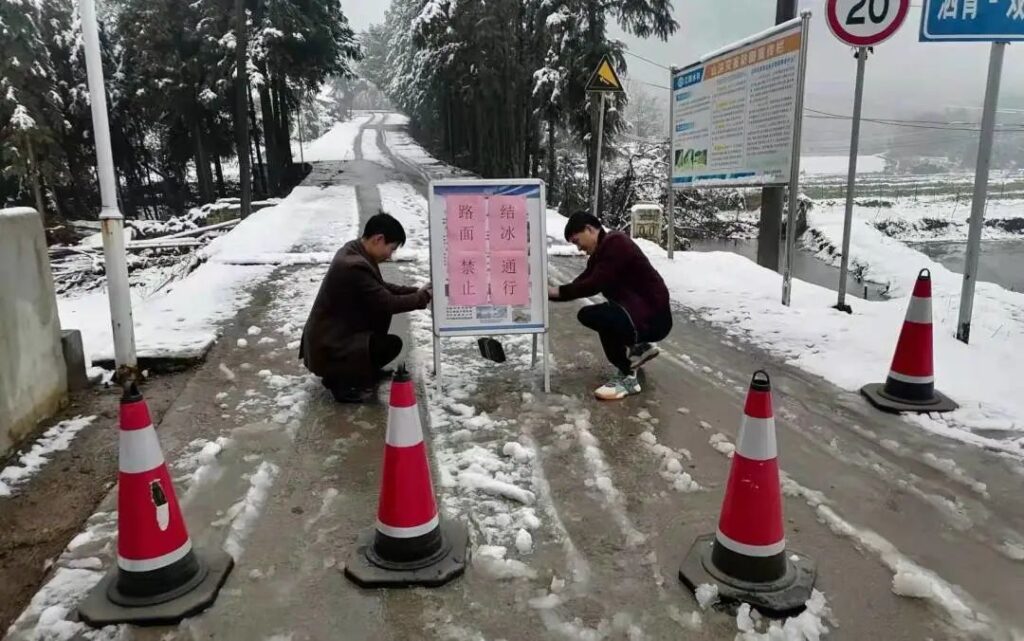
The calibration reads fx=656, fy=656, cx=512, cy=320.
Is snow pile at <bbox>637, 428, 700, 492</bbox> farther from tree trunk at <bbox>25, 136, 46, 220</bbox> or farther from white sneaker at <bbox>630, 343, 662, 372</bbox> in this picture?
tree trunk at <bbox>25, 136, 46, 220</bbox>

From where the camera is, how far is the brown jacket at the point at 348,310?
181 inches

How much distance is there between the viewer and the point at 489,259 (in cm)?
479

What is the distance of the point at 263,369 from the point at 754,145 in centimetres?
597

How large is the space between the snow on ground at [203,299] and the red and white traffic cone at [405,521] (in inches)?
134

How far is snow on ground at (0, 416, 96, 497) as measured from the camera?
365 cm

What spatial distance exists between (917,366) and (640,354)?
192 centimetres

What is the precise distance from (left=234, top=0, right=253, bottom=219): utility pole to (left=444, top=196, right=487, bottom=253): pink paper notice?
54.0ft

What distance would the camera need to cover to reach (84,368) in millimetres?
4977

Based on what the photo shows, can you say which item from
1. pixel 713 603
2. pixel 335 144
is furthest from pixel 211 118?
pixel 335 144

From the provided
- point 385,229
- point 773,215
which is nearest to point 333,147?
point 773,215

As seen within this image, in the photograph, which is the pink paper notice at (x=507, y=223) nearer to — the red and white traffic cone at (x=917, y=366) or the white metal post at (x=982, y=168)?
the red and white traffic cone at (x=917, y=366)

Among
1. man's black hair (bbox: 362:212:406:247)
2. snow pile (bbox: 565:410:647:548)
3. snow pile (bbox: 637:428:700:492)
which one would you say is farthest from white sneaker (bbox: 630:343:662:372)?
man's black hair (bbox: 362:212:406:247)

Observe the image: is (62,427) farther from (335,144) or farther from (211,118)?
(335,144)

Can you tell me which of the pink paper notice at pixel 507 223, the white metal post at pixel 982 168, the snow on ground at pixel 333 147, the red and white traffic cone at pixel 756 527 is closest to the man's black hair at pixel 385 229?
the pink paper notice at pixel 507 223
